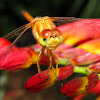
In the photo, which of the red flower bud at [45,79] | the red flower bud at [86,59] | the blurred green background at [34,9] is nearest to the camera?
the red flower bud at [45,79]

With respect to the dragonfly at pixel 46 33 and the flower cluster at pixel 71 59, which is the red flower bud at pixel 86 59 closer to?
the flower cluster at pixel 71 59

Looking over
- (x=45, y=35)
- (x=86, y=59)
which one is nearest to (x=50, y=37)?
(x=45, y=35)

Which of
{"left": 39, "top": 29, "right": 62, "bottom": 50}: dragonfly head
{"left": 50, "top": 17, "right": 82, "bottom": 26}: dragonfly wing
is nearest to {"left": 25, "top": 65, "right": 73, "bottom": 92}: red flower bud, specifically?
{"left": 39, "top": 29, "right": 62, "bottom": 50}: dragonfly head

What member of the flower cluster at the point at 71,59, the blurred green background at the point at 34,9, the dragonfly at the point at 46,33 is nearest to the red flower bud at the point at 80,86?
the flower cluster at the point at 71,59

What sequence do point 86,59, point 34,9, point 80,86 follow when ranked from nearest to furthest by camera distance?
point 80,86, point 86,59, point 34,9

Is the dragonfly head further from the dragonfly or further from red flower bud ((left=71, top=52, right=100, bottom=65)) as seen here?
red flower bud ((left=71, top=52, right=100, bottom=65))

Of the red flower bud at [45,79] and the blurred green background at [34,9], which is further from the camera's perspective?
the blurred green background at [34,9]

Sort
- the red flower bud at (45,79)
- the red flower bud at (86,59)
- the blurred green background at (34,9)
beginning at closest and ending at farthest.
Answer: the red flower bud at (45,79), the red flower bud at (86,59), the blurred green background at (34,9)

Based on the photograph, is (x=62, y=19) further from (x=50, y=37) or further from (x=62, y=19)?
(x=50, y=37)

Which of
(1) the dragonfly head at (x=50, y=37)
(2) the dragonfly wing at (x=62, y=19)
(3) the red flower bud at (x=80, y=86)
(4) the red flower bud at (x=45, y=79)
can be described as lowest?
(3) the red flower bud at (x=80, y=86)

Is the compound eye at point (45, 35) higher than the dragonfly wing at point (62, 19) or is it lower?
lower
